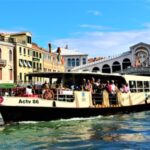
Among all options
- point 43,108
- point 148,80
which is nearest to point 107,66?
point 148,80

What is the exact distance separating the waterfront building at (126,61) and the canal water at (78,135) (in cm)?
6709

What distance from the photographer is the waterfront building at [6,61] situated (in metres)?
52.6

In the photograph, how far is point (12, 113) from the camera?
18.0 meters

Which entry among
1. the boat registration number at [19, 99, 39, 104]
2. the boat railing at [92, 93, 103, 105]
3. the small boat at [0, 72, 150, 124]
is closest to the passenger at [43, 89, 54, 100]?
the small boat at [0, 72, 150, 124]

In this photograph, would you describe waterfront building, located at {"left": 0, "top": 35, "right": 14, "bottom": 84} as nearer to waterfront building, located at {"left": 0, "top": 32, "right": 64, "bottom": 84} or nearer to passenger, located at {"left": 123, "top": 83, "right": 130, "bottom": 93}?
waterfront building, located at {"left": 0, "top": 32, "right": 64, "bottom": 84}

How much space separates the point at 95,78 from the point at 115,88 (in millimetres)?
1022

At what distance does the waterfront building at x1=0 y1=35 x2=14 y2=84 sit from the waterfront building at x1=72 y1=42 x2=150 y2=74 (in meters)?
31.8

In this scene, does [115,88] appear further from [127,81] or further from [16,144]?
[16,144]

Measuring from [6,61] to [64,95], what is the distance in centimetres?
3395

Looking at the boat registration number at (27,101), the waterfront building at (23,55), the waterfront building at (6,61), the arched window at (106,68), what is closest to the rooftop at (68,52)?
the arched window at (106,68)

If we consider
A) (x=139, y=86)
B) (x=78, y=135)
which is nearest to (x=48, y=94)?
(x=78, y=135)

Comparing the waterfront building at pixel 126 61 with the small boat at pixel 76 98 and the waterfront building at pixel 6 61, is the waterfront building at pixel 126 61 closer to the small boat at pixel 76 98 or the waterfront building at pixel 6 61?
the waterfront building at pixel 6 61

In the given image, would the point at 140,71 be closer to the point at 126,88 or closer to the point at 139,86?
the point at 139,86

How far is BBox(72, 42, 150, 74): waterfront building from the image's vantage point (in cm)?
8838
